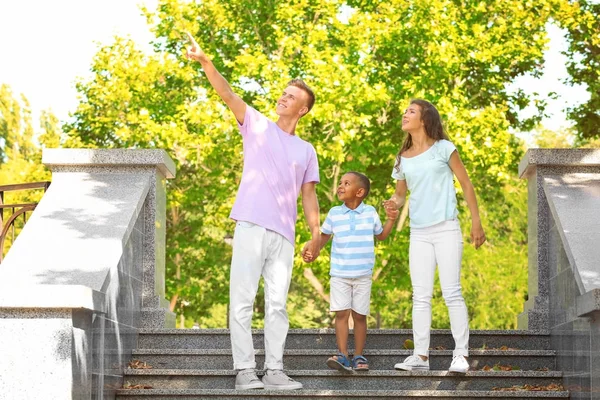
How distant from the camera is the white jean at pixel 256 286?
6.56 metres

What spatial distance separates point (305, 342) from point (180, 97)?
18.7 m

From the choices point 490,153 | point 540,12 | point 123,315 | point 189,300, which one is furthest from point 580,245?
point 189,300

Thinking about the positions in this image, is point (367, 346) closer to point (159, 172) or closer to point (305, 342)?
point (305, 342)

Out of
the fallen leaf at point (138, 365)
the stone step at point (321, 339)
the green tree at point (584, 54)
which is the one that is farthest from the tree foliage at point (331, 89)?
the fallen leaf at point (138, 365)

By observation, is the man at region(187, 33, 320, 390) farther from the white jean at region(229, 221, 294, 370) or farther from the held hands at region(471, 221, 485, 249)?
the held hands at region(471, 221, 485, 249)

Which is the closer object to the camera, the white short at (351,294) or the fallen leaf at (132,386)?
the fallen leaf at (132,386)

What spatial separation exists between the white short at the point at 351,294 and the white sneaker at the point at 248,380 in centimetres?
127

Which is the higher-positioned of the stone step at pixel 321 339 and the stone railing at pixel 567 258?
the stone railing at pixel 567 258

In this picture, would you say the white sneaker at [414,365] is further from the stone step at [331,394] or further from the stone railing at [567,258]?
the stone railing at [567,258]

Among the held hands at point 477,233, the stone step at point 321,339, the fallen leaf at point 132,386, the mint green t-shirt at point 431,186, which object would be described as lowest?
the fallen leaf at point 132,386

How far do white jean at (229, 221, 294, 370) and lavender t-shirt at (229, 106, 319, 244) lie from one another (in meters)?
0.09

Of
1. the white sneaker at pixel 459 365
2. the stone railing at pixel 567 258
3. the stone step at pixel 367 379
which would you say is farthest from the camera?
the stone step at pixel 367 379

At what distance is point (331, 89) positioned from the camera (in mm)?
20891

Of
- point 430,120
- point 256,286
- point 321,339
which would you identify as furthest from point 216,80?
point 321,339
